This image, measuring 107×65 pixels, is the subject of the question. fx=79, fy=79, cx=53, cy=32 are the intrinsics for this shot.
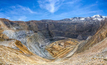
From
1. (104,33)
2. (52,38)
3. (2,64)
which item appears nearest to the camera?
(2,64)

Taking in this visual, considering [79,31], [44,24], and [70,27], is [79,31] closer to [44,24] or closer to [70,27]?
[70,27]

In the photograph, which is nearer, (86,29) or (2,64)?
(2,64)

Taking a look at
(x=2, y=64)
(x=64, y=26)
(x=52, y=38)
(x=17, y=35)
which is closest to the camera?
(x=2, y=64)

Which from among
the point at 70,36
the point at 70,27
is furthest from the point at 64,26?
the point at 70,36

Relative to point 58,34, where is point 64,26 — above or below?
Result: above

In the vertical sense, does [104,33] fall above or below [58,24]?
below

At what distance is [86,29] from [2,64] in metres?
65.9

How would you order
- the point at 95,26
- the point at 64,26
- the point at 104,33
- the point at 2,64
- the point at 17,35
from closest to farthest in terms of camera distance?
the point at 2,64 < the point at 104,33 < the point at 17,35 < the point at 95,26 < the point at 64,26

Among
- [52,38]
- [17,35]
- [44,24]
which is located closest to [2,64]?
[17,35]

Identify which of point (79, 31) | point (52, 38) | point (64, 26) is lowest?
point (52, 38)

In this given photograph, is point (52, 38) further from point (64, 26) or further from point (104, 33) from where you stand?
point (104, 33)

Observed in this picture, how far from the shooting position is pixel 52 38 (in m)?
59.5

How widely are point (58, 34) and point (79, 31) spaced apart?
58.4 ft

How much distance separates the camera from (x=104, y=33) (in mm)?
Answer: 19281
